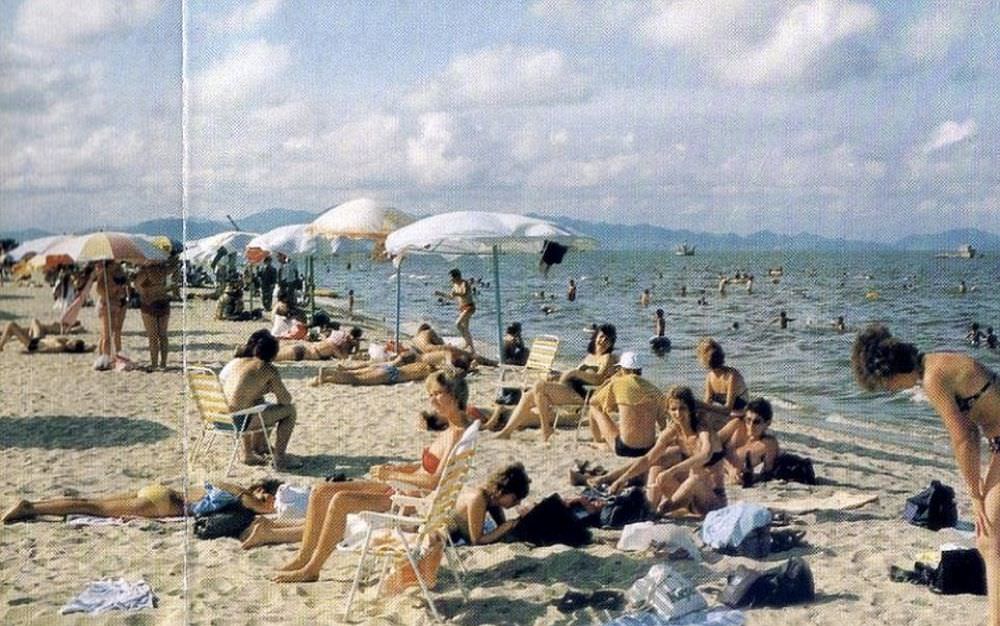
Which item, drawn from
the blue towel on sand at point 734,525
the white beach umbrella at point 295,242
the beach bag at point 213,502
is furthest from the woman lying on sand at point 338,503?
the white beach umbrella at point 295,242

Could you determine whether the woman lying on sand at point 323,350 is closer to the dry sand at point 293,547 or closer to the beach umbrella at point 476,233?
the beach umbrella at point 476,233

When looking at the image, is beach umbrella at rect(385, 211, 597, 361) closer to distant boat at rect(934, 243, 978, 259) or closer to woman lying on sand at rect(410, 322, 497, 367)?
woman lying on sand at rect(410, 322, 497, 367)

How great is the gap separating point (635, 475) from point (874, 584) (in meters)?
1.43

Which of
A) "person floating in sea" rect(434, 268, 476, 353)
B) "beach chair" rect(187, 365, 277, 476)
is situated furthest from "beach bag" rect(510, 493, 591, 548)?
"person floating in sea" rect(434, 268, 476, 353)

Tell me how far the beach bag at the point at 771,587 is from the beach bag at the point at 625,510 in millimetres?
899

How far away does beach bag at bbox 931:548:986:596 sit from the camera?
3.77 meters

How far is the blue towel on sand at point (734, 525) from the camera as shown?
4262 millimetres

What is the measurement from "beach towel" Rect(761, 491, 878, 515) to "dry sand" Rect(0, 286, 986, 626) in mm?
50

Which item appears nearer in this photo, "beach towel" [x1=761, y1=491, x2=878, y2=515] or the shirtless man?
"beach towel" [x1=761, y1=491, x2=878, y2=515]

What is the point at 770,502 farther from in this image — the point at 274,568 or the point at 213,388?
the point at 213,388

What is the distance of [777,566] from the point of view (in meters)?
3.88

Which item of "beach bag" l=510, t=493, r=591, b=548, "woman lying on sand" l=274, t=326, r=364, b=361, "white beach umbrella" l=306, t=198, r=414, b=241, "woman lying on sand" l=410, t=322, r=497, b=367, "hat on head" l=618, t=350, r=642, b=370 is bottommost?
"beach bag" l=510, t=493, r=591, b=548

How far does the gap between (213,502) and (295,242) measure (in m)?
8.81

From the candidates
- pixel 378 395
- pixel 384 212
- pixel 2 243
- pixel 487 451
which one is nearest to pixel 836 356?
pixel 384 212
